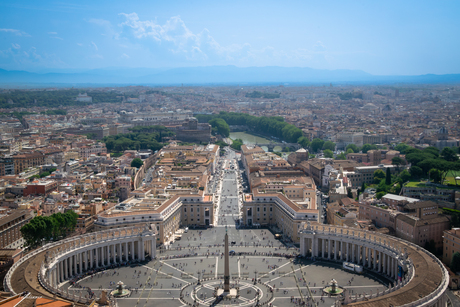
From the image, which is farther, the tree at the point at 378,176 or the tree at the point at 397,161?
the tree at the point at 397,161

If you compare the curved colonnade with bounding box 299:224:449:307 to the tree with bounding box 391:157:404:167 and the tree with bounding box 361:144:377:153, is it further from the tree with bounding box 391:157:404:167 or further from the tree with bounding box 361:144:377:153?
the tree with bounding box 361:144:377:153

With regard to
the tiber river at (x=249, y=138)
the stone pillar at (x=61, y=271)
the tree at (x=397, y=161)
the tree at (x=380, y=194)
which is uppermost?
the tree at (x=397, y=161)

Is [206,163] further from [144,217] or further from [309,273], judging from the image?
[309,273]

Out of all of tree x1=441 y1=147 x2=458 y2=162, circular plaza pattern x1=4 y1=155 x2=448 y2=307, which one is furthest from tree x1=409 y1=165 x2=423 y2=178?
circular plaza pattern x1=4 y1=155 x2=448 y2=307

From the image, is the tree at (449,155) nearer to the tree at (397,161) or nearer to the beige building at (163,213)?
the tree at (397,161)

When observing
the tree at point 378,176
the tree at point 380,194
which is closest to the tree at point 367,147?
the tree at point 378,176

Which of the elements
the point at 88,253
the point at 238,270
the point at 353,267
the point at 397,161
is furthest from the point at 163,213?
the point at 397,161
